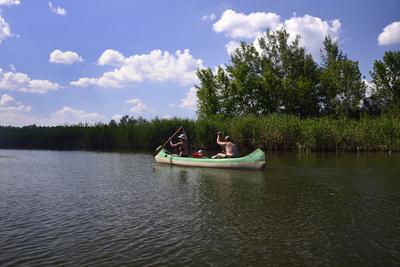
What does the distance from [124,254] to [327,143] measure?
2733 centimetres

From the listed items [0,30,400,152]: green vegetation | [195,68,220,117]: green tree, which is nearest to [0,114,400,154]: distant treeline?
[0,30,400,152]: green vegetation

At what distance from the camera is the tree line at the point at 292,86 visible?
4922cm

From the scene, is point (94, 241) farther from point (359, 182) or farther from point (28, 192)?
point (359, 182)

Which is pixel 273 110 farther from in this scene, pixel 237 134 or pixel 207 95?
pixel 237 134

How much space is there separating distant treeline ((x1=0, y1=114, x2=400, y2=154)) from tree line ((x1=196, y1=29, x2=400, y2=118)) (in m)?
9.59

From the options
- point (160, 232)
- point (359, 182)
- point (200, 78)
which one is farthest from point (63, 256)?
point (200, 78)

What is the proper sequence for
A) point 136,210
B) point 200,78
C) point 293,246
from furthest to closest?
point 200,78 → point 136,210 → point 293,246

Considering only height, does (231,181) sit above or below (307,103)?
below

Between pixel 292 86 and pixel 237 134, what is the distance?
58.4 ft

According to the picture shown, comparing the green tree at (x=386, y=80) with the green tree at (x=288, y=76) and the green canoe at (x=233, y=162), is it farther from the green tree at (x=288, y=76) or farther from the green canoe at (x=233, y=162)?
the green canoe at (x=233, y=162)

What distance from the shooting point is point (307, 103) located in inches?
2032

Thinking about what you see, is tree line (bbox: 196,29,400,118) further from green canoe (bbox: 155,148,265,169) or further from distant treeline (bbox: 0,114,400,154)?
green canoe (bbox: 155,148,265,169)

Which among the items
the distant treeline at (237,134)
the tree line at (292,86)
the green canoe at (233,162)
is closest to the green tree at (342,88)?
the tree line at (292,86)

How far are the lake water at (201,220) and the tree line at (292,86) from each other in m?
31.1
